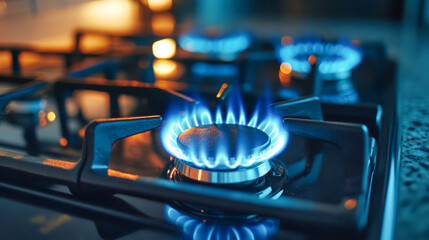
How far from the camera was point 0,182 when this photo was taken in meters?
0.42

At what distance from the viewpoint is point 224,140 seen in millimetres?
378

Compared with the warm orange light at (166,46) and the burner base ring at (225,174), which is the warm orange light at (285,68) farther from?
the burner base ring at (225,174)

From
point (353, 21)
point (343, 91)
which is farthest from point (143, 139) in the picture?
point (353, 21)

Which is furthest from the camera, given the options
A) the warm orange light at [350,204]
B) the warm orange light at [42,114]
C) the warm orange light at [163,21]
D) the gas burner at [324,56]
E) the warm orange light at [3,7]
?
the warm orange light at [163,21]

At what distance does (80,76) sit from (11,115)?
0.45ft

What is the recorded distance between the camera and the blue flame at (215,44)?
1.00 m

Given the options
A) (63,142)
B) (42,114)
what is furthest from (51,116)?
(63,142)

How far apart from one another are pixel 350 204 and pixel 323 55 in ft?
2.03

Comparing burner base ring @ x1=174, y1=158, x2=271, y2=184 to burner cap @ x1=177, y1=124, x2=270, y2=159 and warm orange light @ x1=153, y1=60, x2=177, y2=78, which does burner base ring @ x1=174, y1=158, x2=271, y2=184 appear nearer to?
burner cap @ x1=177, y1=124, x2=270, y2=159

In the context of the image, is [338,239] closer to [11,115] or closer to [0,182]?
[0,182]

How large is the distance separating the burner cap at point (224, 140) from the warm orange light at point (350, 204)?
99 millimetres

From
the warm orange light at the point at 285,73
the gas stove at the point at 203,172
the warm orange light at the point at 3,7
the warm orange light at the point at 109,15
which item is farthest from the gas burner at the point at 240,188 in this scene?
the warm orange light at the point at 109,15

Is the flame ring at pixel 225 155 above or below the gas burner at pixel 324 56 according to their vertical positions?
below

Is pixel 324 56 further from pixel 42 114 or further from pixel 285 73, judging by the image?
pixel 42 114
